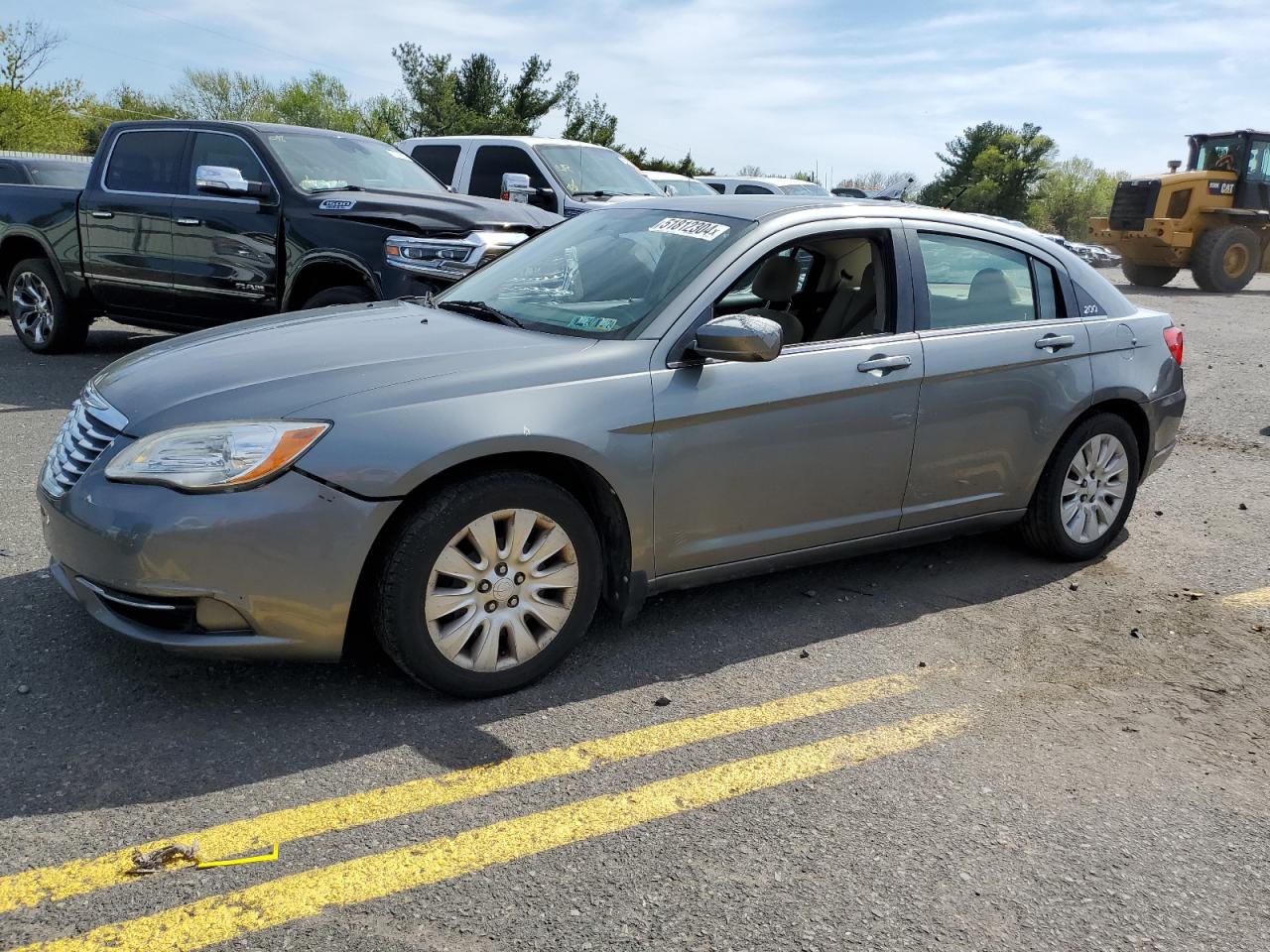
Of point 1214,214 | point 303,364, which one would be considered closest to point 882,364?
point 303,364

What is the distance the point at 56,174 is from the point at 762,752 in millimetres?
12202

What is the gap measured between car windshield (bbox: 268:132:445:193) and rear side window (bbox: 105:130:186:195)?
875mm

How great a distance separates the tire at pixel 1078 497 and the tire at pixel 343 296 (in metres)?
4.61

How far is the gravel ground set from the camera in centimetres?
266

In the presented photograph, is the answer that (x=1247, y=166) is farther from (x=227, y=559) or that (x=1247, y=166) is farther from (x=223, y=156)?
(x=227, y=559)

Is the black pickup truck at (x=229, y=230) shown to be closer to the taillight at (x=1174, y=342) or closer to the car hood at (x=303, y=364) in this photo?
the car hood at (x=303, y=364)

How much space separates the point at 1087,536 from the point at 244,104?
211 ft

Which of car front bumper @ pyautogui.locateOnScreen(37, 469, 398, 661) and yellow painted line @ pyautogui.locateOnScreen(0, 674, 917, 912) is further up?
car front bumper @ pyautogui.locateOnScreen(37, 469, 398, 661)

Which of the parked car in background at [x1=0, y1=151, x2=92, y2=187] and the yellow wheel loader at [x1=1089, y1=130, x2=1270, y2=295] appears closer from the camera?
the parked car in background at [x1=0, y1=151, x2=92, y2=187]

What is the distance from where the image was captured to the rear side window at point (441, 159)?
520 inches

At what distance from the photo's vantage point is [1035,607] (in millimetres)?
4766

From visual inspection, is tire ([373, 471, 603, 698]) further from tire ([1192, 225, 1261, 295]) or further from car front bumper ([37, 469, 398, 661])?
tire ([1192, 225, 1261, 295])

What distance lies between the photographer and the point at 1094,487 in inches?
206

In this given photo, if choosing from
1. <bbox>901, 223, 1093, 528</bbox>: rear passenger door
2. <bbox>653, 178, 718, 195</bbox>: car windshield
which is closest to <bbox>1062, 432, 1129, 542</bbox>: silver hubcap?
<bbox>901, 223, 1093, 528</bbox>: rear passenger door
